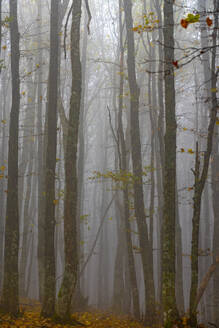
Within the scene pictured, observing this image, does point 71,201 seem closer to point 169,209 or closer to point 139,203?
point 169,209

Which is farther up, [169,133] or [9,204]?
[169,133]

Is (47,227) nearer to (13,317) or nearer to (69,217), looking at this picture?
(69,217)

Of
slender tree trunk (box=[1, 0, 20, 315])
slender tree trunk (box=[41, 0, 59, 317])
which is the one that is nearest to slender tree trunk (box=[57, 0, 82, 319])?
slender tree trunk (box=[41, 0, 59, 317])

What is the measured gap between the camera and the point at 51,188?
7.39 meters

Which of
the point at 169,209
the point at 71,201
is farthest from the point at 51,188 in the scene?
the point at 169,209

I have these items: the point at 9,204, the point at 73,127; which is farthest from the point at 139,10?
the point at 9,204

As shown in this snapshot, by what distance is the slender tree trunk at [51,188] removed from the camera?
22.4 feet

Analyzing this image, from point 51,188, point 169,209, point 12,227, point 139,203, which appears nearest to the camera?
point 169,209

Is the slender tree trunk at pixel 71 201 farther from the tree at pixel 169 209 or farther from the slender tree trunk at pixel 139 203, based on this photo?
the slender tree trunk at pixel 139 203

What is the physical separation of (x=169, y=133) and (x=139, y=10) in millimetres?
13002

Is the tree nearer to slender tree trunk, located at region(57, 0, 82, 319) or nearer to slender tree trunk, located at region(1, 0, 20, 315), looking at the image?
slender tree trunk, located at region(57, 0, 82, 319)

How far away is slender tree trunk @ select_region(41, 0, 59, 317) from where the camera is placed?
6.82 m

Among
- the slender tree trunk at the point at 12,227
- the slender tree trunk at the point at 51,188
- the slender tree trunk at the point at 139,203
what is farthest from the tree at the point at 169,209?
the slender tree trunk at the point at 12,227

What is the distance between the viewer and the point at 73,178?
7066mm
